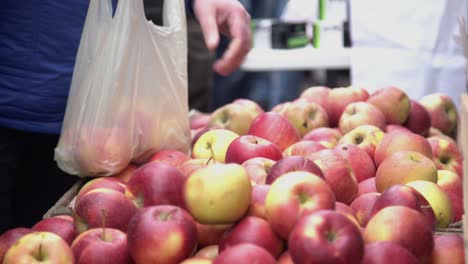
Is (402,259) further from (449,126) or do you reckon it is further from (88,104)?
(449,126)

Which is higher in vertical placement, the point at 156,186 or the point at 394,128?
the point at 156,186

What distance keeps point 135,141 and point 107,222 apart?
494 millimetres

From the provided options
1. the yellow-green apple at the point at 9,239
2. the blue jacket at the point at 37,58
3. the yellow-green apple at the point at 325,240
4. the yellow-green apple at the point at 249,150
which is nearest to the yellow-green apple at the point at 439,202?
the yellow-green apple at the point at 249,150

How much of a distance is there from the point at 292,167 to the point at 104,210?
37 centimetres

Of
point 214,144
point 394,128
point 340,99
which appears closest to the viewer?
point 214,144

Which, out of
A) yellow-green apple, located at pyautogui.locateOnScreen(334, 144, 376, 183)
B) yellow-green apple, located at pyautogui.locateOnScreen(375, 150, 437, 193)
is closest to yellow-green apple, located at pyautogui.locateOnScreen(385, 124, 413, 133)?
yellow-green apple, located at pyautogui.locateOnScreen(334, 144, 376, 183)

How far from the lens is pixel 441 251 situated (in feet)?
4.23

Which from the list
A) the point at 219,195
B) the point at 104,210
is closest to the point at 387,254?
the point at 219,195

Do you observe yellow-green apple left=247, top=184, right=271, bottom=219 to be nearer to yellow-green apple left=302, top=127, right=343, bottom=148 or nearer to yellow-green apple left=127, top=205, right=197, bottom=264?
yellow-green apple left=127, top=205, right=197, bottom=264

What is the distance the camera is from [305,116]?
224 cm

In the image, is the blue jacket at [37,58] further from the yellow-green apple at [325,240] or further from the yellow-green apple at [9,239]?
the yellow-green apple at [325,240]

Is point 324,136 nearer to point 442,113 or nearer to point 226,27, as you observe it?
point 226,27

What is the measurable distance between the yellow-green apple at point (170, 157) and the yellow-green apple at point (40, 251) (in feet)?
1.85

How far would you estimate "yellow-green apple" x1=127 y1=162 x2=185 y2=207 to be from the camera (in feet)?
4.62
